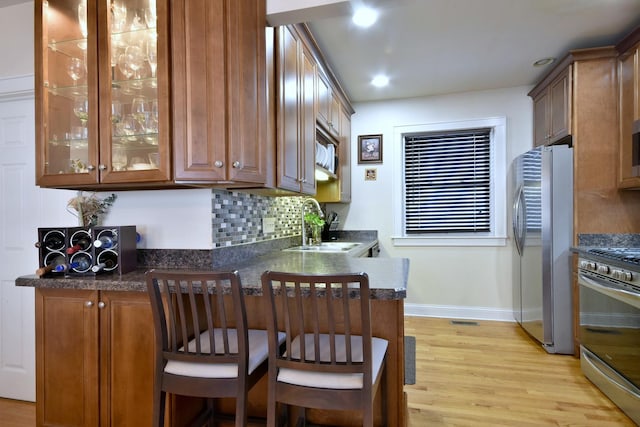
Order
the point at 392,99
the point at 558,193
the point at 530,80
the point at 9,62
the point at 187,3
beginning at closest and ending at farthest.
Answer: the point at 187,3, the point at 9,62, the point at 558,193, the point at 530,80, the point at 392,99

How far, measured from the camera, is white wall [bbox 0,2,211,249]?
6.49ft

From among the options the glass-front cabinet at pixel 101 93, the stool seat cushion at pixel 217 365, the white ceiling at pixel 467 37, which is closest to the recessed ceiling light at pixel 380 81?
the white ceiling at pixel 467 37

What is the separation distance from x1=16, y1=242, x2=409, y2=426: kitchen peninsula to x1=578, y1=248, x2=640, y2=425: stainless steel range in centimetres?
140

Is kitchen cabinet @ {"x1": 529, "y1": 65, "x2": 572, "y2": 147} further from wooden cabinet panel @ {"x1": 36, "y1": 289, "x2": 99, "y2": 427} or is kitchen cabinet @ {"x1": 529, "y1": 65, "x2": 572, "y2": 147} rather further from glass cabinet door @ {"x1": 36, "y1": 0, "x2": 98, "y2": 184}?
wooden cabinet panel @ {"x1": 36, "y1": 289, "x2": 99, "y2": 427}

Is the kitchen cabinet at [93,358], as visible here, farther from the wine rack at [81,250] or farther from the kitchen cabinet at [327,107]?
the kitchen cabinet at [327,107]

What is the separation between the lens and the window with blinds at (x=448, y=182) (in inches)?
155

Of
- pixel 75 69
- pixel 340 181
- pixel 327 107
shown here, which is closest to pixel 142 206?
pixel 75 69

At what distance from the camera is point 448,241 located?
3.96 m

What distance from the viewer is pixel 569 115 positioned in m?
2.90

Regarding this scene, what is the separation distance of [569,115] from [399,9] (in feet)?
5.93

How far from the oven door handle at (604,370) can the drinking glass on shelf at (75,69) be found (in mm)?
3529

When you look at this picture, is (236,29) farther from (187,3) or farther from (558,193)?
(558,193)

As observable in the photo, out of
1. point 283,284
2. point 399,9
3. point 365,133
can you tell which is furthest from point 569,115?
point 283,284

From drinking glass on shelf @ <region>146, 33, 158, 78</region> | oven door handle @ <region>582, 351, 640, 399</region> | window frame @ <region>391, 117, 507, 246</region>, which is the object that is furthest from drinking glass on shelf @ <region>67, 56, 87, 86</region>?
oven door handle @ <region>582, 351, 640, 399</region>
